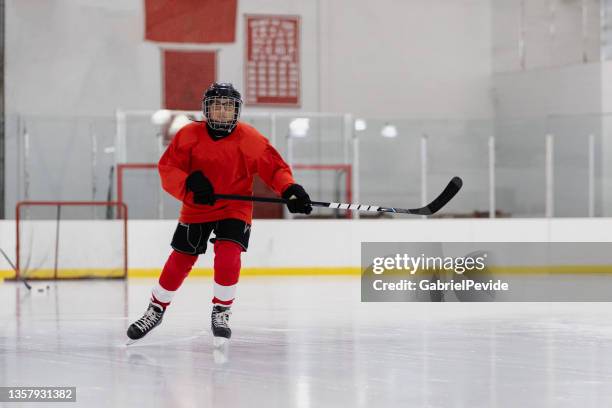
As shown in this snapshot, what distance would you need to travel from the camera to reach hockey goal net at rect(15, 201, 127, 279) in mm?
9148

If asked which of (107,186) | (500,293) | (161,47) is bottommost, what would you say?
(500,293)

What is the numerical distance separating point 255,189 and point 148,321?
5719mm

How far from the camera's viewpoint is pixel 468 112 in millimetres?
12984

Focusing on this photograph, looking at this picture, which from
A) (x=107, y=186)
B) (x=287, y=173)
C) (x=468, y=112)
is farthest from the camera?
(x=468, y=112)

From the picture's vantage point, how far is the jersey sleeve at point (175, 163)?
176 inches

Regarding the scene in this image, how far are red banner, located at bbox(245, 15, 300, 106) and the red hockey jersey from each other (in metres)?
7.75

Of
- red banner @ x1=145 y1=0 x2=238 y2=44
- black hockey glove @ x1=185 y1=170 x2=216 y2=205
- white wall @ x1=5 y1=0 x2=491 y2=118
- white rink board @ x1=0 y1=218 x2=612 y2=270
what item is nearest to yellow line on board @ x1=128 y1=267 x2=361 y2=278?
white rink board @ x1=0 y1=218 x2=612 y2=270

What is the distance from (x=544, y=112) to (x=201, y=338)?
8.36 metres

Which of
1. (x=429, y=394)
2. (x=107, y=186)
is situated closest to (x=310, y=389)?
(x=429, y=394)

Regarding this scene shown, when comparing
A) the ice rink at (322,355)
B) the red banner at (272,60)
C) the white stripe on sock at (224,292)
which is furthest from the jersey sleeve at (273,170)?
the red banner at (272,60)

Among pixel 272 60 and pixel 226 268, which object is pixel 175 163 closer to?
pixel 226 268

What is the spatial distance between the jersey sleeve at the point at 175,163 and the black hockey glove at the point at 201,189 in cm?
12

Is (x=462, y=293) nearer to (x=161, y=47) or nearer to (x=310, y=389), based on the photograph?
(x=310, y=389)

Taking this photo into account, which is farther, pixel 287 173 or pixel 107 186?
pixel 107 186
